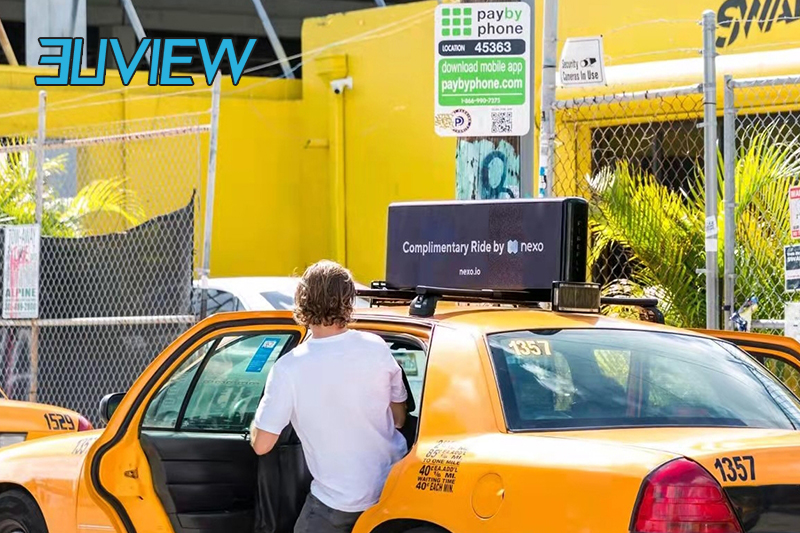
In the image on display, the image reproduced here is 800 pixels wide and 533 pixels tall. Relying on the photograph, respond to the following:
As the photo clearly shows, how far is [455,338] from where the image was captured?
4891 mm

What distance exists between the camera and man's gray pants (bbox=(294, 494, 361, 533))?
192 inches

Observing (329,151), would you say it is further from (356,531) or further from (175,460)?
(356,531)

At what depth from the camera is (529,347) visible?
4.86 metres

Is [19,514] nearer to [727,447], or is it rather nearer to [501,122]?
[501,122]

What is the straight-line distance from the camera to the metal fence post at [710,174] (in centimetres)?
724

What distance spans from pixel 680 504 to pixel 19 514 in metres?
3.57

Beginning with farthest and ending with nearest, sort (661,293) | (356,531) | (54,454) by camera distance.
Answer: (661,293) → (54,454) → (356,531)

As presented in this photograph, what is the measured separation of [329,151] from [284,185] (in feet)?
2.55

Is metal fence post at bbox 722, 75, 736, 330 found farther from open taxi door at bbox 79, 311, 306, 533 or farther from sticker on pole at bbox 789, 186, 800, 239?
open taxi door at bbox 79, 311, 306, 533

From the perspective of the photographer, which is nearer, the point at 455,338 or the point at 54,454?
the point at 455,338

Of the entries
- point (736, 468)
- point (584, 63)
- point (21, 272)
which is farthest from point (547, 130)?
point (21, 272)

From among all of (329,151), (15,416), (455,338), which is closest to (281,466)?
(455,338)

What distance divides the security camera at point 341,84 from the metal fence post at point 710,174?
33.4ft

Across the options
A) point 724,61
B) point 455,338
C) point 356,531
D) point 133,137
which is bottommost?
point 356,531
